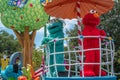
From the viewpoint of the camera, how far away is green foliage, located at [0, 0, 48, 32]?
13516 mm

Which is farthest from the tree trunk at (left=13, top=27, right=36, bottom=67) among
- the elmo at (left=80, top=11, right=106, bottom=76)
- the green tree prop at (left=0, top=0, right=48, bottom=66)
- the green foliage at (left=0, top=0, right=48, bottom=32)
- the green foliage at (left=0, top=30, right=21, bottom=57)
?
the green foliage at (left=0, top=30, right=21, bottom=57)

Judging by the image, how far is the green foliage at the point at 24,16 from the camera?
1352 centimetres

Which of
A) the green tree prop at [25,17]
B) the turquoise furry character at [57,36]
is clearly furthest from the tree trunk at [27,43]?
the turquoise furry character at [57,36]

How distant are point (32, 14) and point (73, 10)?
19.5 ft

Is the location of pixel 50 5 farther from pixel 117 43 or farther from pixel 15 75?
pixel 117 43

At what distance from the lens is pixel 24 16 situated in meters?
13.5

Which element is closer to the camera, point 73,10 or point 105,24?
point 73,10

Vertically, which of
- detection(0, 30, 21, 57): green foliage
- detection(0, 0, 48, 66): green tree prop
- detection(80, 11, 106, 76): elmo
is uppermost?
detection(0, 30, 21, 57): green foliage

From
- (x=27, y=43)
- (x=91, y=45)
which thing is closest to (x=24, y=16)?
(x=27, y=43)

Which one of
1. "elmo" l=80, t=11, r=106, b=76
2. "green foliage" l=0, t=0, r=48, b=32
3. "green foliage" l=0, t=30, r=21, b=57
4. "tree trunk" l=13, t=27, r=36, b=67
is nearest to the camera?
"elmo" l=80, t=11, r=106, b=76

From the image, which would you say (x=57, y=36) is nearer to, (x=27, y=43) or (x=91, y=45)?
(x=91, y=45)

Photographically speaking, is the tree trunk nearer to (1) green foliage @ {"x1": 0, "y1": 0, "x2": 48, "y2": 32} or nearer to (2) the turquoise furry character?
(1) green foliage @ {"x1": 0, "y1": 0, "x2": 48, "y2": 32}

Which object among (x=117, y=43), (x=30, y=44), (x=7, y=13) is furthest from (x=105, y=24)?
(x=7, y=13)

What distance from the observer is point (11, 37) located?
37281mm
